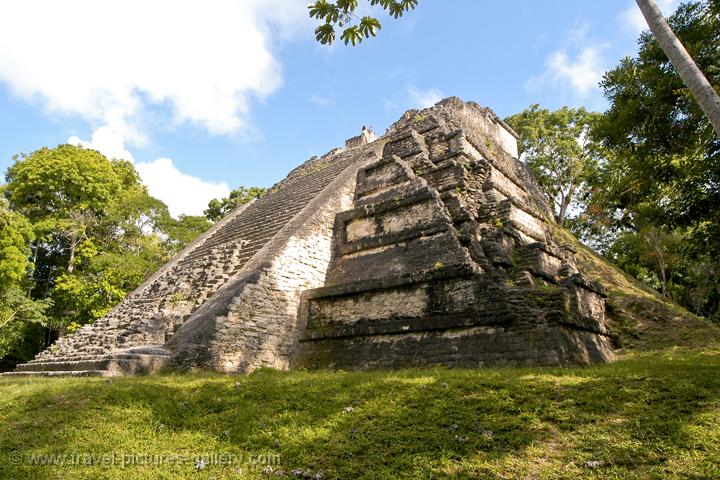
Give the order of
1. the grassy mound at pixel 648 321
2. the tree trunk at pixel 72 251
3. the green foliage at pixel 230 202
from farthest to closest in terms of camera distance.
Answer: the green foliage at pixel 230 202, the tree trunk at pixel 72 251, the grassy mound at pixel 648 321

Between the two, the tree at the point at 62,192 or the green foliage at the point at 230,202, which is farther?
the green foliage at the point at 230,202

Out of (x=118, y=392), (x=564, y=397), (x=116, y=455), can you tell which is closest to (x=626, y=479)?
(x=564, y=397)

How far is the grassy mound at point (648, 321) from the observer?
7570mm

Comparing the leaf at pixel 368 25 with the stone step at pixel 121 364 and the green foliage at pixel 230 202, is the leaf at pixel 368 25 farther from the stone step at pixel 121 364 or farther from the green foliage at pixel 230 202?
the green foliage at pixel 230 202

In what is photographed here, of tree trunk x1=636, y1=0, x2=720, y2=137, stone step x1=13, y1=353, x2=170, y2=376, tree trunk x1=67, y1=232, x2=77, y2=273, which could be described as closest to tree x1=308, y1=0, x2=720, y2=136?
tree trunk x1=636, y1=0, x2=720, y2=137

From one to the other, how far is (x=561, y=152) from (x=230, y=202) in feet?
63.6

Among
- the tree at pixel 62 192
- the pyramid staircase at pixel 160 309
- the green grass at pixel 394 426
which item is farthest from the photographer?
the tree at pixel 62 192

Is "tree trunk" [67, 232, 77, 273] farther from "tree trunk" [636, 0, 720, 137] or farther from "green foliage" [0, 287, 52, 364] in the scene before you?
"tree trunk" [636, 0, 720, 137]

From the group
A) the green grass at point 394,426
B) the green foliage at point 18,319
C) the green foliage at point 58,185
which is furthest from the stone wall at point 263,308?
the green foliage at point 58,185

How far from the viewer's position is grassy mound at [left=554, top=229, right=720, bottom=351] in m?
7.57

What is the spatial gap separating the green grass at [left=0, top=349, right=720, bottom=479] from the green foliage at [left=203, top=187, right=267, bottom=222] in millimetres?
24143

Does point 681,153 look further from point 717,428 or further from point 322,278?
point 322,278

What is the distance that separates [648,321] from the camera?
839 cm

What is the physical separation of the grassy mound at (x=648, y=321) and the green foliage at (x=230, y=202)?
22.5 meters
